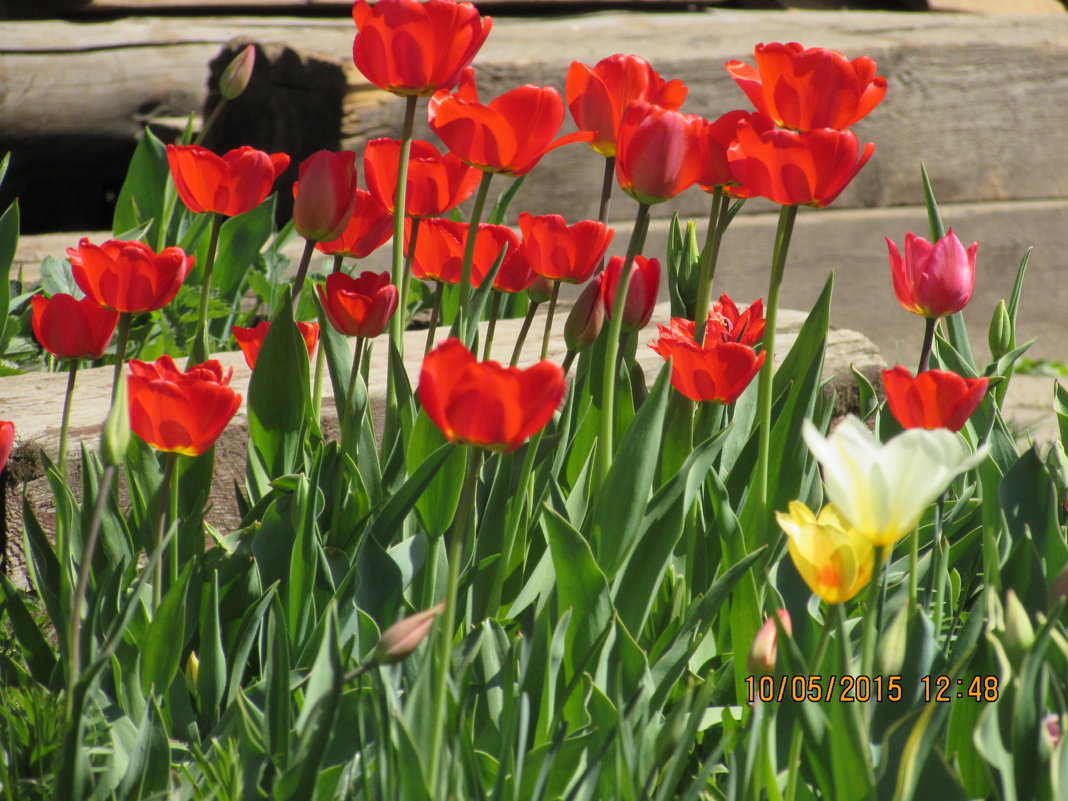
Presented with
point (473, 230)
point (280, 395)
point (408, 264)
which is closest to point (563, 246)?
point (473, 230)

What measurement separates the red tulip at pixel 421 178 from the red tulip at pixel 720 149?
0.80 feet

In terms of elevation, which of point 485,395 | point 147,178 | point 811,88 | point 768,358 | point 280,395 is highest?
point 811,88

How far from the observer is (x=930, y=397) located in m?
0.87

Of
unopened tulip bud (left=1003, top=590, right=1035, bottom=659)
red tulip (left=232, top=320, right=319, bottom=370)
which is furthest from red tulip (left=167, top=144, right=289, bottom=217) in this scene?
unopened tulip bud (left=1003, top=590, right=1035, bottom=659)

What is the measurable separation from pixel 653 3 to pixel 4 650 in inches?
130

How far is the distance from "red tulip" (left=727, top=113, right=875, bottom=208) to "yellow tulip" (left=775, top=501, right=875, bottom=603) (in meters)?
0.34

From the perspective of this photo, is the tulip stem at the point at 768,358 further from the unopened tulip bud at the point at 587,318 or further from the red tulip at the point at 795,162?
the unopened tulip bud at the point at 587,318

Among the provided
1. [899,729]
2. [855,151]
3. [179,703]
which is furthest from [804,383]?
[179,703]

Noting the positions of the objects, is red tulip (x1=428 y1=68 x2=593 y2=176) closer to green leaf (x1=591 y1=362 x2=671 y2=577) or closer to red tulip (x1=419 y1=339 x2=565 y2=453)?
green leaf (x1=591 y1=362 x2=671 y2=577)

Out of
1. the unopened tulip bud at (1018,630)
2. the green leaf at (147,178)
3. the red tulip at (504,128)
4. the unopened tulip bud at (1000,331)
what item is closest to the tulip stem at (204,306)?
the red tulip at (504,128)

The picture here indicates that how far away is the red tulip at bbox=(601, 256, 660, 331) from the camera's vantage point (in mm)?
1130

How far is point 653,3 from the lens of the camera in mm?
3861

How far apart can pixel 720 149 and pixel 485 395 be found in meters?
0.47

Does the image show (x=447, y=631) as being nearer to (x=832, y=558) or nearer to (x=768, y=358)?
(x=832, y=558)
